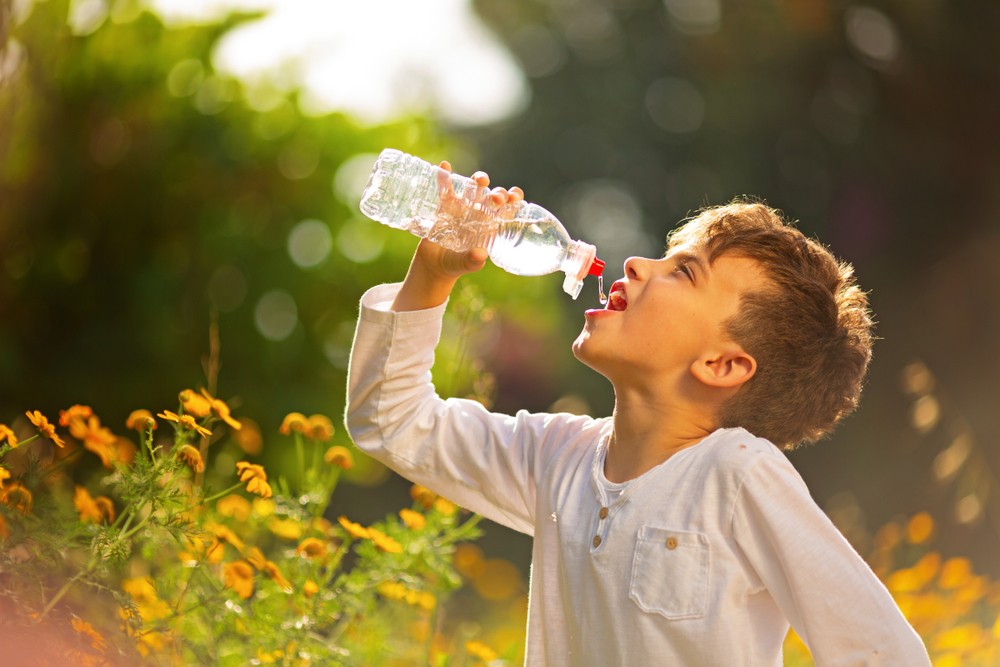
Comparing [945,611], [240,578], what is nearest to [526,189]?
[945,611]

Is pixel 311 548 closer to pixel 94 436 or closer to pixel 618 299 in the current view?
pixel 94 436

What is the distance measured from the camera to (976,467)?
11.8ft

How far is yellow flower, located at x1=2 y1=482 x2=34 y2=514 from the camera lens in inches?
66.6

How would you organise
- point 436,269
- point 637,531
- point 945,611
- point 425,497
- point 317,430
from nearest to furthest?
point 637,531 < point 436,269 < point 317,430 < point 425,497 < point 945,611

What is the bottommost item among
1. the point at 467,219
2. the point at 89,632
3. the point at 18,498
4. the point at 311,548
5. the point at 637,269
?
the point at 89,632

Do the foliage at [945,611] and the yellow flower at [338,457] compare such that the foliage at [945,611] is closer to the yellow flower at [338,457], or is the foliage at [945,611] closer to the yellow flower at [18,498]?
the yellow flower at [338,457]

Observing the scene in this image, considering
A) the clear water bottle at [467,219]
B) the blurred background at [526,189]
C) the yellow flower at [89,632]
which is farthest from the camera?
the blurred background at [526,189]

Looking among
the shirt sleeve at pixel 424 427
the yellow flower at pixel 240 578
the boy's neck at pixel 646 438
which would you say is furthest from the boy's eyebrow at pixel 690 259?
the yellow flower at pixel 240 578

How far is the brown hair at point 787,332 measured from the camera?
198 centimetres

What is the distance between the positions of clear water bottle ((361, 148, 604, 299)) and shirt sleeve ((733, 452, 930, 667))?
1.89ft

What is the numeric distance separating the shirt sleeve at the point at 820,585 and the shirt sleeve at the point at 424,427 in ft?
1.62

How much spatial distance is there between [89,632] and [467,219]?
102 cm

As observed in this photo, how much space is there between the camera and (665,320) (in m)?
1.94

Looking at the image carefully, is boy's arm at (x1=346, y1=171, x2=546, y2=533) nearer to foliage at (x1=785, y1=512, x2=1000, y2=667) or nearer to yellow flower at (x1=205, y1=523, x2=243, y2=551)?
yellow flower at (x1=205, y1=523, x2=243, y2=551)
